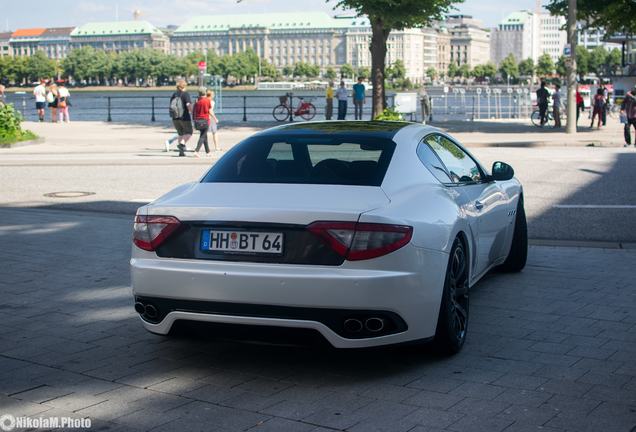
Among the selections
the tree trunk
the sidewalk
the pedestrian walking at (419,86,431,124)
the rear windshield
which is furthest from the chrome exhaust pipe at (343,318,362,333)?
the pedestrian walking at (419,86,431,124)

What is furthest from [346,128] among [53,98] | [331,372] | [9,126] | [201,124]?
[53,98]

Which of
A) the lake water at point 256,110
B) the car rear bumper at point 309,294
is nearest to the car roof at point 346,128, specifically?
the car rear bumper at point 309,294

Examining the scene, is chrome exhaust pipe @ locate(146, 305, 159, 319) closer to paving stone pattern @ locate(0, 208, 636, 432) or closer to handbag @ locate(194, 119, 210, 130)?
paving stone pattern @ locate(0, 208, 636, 432)

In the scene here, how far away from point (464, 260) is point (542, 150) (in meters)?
19.0

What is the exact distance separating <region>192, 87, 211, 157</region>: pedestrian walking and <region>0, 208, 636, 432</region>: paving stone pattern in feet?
47.7

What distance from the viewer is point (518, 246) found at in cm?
818

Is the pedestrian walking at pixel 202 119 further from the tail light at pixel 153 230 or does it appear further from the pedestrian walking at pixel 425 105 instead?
the tail light at pixel 153 230

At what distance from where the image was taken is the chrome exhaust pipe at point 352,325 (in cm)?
487

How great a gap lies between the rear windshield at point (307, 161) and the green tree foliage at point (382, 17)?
2786 cm

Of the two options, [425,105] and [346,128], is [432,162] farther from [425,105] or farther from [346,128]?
[425,105]

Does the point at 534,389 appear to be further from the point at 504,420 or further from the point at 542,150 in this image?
the point at 542,150

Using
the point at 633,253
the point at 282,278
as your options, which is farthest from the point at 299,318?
the point at 633,253

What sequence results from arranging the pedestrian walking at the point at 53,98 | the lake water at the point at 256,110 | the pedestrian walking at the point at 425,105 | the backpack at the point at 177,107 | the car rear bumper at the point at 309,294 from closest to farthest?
the car rear bumper at the point at 309,294 < the backpack at the point at 177,107 < the pedestrian walking at the point at 425,105 < the pedestrian walking at the point at 53,98 < the lake water at the point at 256,110

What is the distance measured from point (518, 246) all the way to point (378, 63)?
27.3m
